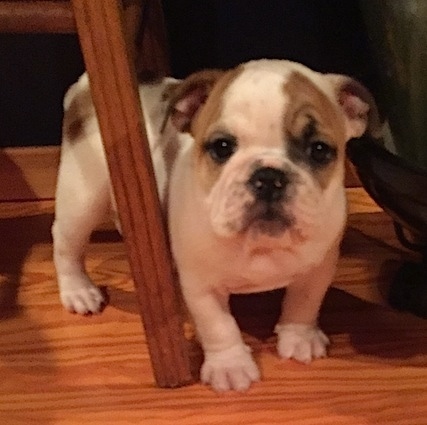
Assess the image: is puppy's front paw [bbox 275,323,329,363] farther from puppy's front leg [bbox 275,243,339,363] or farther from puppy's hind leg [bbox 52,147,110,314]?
puppy's hind leg [bbox 52,147,110,314]

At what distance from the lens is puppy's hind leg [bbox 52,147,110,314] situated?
3.90 feet

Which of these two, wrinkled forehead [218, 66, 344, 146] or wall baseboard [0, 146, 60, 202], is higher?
wrinkled forehead [218, 66, 344, 146]

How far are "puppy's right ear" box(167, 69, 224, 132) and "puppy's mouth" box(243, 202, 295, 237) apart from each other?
16 centimetres

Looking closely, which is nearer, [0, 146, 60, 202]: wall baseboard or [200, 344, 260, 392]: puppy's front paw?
[200, 344, 260, 392]: puppy's front paw

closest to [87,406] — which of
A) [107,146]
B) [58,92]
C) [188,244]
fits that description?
[188,244]

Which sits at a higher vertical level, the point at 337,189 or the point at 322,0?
the point at 322,0

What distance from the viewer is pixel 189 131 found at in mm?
1070

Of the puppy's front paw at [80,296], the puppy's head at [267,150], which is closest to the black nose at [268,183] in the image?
the puppy's head at [267,150]

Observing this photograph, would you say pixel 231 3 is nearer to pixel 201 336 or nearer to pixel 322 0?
pixel 322 0

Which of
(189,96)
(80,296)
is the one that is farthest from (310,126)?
(80,296)

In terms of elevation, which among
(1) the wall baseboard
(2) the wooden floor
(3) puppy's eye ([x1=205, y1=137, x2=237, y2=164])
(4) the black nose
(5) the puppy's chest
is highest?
(3) puppy's eye ([x1=205, y1=137, x2=237, y2=164])

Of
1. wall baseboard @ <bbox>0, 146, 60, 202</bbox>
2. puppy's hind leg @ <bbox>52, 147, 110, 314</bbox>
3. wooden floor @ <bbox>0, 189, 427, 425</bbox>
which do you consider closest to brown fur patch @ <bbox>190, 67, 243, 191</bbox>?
puppy's hind leg @ <bbox>52, 147, 110, 314</bbox>

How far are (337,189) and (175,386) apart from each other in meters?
0.35

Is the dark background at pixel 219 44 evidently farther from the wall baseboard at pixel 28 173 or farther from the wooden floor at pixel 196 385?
the wooden floor at pixel 196 385
